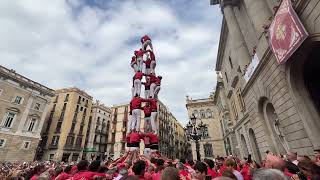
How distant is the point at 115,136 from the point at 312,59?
4684 cm

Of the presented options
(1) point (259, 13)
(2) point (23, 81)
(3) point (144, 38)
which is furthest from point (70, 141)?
(1) point (259, 13)

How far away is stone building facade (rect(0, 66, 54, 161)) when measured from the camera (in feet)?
88.9

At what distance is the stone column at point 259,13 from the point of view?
1092cm

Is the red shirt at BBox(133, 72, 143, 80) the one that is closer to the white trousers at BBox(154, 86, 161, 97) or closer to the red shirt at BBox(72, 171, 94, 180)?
the white trousers at BBox(154, 86, 161, 97)

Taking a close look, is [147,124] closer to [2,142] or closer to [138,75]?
[138,75]

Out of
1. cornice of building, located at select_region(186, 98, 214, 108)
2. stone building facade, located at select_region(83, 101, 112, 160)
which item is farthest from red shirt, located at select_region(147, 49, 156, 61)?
stone building facade, located at select_region(83, 101, 112, 160)

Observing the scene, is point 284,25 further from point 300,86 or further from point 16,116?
point 16,116

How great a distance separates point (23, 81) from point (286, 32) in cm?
3601

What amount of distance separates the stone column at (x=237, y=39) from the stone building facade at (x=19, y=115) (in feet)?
105

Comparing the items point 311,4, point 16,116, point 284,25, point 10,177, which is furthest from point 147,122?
point 16,116

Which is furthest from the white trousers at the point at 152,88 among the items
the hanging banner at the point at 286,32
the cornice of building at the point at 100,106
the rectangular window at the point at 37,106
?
the cornice of building at the point at 100,106

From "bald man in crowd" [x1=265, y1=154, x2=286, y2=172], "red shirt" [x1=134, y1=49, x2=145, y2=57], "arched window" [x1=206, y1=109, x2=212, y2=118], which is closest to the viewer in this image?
"bald man in crowd" [x1=265, y1=154, x2=286, y2=172]

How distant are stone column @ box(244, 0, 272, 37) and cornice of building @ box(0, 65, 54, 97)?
110 ft

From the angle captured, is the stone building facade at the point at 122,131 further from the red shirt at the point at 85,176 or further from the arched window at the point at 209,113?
the red shirt at the point at 85,176
